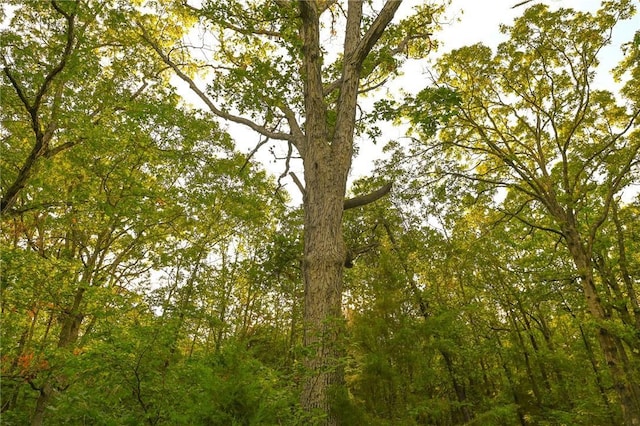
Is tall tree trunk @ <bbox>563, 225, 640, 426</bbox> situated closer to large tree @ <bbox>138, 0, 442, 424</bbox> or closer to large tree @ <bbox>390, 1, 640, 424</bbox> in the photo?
large tree @ <bbox>390, 1, 640, 424</bbox>

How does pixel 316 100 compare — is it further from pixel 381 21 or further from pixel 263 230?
pixel 263 230

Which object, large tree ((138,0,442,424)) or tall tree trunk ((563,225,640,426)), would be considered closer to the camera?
large tree ((138,0,442,424))

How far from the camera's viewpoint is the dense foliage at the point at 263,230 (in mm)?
4242

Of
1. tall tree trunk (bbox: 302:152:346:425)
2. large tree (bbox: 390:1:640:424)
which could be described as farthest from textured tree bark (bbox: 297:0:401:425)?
large tree (bbox: 390:1:640:424)

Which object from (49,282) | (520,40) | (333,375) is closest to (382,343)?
(333,375)

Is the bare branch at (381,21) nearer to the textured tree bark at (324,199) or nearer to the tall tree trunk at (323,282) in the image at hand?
the textured tree bark at (324,199)

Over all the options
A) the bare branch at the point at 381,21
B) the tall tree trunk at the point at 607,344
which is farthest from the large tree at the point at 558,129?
the bare branch at the point at 381,21

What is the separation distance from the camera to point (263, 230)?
14562mm

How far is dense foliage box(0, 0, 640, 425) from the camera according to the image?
4.24m

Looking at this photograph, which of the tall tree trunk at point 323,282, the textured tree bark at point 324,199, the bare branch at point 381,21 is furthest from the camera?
the bare branch at point 381,21

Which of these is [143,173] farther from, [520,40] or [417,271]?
[520,40]

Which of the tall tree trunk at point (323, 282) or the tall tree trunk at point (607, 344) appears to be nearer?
A: the tall tree trunk at point (323, 282)

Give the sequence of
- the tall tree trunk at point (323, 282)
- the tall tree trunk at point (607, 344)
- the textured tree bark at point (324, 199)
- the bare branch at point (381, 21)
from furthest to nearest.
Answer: the tall tree trunk at point (607, 344) → the bare branch at point (381, 21) → the textured tree bark at point (324, 199) → the tall tree trunk at point (323, 282)

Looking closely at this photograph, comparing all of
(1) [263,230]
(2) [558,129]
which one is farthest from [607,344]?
(1) [263,230]
